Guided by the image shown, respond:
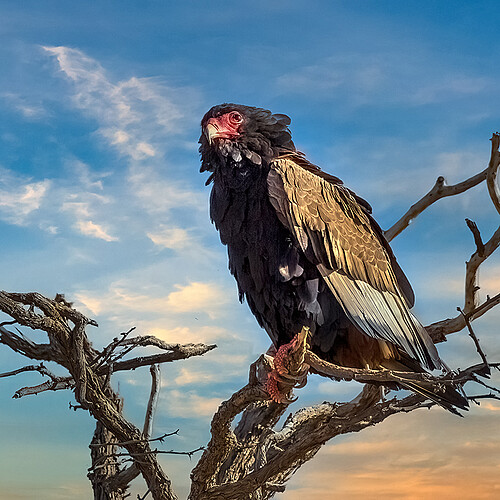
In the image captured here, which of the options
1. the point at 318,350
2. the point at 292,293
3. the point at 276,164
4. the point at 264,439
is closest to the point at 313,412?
the point at 264,439

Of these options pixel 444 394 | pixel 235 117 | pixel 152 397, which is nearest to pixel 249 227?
pixel 235 117

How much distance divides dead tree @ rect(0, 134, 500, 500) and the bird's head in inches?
56.4

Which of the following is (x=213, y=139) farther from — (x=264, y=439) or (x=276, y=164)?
(x=264, y=439)

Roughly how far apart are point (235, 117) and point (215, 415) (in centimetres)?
195

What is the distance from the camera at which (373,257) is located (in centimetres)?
391

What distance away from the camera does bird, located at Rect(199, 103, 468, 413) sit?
3.61 meters

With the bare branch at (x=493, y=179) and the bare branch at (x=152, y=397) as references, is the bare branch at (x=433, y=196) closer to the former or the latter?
the bare branch at (x=493, y=179)

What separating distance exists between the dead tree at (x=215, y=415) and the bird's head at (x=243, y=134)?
1.43 metres

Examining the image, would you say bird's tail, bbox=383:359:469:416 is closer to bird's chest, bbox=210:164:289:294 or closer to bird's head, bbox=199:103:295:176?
bird's chest, bbox=210:164:289:294

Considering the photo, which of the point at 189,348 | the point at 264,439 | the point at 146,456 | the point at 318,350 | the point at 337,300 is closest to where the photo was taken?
the point at 337,300

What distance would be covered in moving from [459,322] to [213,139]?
2570 millimetres

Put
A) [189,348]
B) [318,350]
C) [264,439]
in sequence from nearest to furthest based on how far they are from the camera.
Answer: [318,350] < [264,439] < [189,348]

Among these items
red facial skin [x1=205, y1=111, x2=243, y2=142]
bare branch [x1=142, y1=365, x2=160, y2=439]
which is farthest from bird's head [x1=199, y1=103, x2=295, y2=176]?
bare branch [x1=142, y1=365, x2=160, y2=439]

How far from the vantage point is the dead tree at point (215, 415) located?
166 inches
